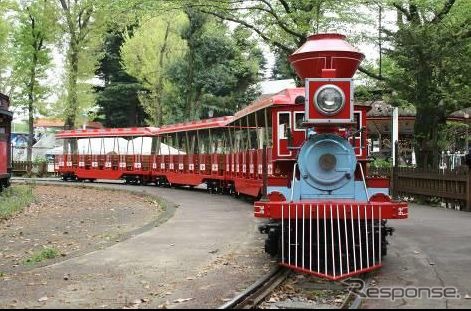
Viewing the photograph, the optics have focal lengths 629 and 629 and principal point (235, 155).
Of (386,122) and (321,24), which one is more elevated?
(321,24)

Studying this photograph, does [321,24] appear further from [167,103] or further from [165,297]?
[167,103]

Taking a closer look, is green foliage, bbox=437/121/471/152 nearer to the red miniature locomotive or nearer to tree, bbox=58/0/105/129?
the red miniature locomotive

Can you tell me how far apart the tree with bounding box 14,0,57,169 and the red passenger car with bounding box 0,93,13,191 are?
14.6 meters

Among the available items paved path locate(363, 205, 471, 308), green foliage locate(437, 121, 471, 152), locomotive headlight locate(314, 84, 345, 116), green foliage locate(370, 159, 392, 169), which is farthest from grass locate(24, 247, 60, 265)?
green foliage locate(370, 159, 392, 169)

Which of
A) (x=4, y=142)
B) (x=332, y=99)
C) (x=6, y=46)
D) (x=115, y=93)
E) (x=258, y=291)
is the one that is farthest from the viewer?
(x=115, y=93)

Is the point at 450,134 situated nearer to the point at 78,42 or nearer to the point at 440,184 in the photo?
the point at 440,184

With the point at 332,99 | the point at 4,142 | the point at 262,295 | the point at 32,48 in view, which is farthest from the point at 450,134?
the point at 32,48

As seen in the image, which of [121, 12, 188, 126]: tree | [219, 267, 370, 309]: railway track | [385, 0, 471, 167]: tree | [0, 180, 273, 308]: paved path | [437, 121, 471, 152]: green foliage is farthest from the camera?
[121, 12, 188, 126]: tree

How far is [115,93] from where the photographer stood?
54531 mm

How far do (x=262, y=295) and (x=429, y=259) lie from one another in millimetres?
3719

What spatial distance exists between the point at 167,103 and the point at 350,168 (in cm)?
3626

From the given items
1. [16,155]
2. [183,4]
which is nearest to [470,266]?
[183,4]

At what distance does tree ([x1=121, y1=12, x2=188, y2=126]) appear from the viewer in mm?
43656

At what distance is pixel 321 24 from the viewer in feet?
74.5
